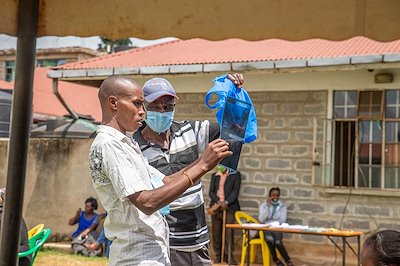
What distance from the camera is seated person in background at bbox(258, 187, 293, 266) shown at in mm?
10569

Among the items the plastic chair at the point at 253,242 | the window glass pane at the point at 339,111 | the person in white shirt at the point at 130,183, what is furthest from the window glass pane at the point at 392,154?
the person in white shirt at the point at 130,183

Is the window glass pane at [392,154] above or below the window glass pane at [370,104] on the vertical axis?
below

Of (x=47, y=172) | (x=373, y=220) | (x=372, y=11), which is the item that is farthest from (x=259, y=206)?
(x=372, y=11)

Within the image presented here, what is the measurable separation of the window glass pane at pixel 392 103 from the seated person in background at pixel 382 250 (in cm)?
848

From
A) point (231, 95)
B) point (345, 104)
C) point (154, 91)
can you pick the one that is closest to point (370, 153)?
point (345, 104)

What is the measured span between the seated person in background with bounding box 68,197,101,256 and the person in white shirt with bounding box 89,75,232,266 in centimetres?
923

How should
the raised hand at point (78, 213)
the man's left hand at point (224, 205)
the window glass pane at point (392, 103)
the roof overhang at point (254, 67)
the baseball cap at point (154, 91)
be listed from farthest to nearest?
the raised hand at point (78, 213)
the man's left hand at point (224, 205)
the window glass pane at point (392, 103)
the roof overhang at point (254, 67)
the baseball cap at point (154, 91)

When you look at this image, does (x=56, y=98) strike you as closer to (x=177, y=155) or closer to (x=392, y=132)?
(x=392, y=132)

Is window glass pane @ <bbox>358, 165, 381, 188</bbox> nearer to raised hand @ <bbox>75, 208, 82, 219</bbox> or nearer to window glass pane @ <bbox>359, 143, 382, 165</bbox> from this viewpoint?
window glass pane @ <bbox>359, 143, 382, 165</bbox>

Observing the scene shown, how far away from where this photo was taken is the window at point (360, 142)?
10328 mm

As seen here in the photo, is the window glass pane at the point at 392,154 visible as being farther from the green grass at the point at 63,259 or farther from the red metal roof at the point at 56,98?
the red metal roof at the point at 56,98

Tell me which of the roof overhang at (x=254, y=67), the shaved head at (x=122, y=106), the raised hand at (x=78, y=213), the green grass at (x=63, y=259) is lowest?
the green grass at (x=63, y=259)

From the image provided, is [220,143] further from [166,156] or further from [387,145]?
[387,145]

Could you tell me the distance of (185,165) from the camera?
3.71 m
